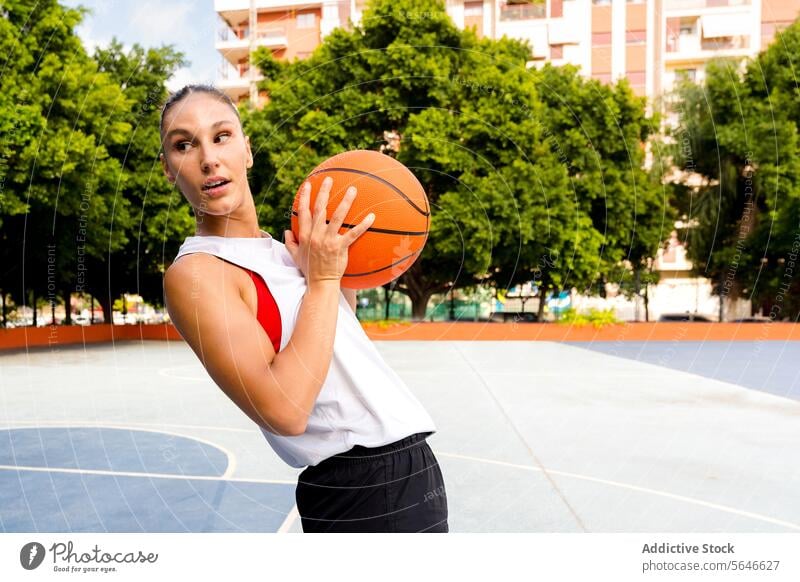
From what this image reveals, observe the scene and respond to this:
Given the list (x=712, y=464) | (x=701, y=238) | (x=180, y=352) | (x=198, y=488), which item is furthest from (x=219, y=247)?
(x=701, y=238)

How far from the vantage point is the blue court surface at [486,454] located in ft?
12.0

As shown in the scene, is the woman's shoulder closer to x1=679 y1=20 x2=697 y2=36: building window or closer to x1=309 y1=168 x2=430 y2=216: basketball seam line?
x1=309 y1=168 x2=430 y2=216: basketball seam line

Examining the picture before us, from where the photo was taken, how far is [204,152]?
1520mm

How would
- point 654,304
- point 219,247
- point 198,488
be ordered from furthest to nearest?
point 654,304
point 198,488
point 219,247

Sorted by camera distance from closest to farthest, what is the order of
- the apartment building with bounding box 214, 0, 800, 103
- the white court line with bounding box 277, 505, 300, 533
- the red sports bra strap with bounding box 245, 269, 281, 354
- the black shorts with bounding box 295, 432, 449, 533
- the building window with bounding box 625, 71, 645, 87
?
the red sports bra strap with bounding box 245, 269, 281, 354 → the black shorts with bounding box 295, 432, 449, 533 → the apartment building with bounding box 214, 0, 800, 103 → the white court line with bounding box 277, 505, 300, 533 → the building window with bounding box 625, 71, 645, 87

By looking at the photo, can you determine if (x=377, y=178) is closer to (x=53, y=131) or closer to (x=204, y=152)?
(x=204, y=152)

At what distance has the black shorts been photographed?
1.51 m

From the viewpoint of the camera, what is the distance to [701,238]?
650 inches

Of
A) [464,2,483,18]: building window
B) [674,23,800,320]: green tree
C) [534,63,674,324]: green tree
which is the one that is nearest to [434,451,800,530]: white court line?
[674,23,800,320]: green tree

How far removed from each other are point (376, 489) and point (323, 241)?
0.58 metres

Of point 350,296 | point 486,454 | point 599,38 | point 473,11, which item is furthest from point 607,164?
point 350,296
